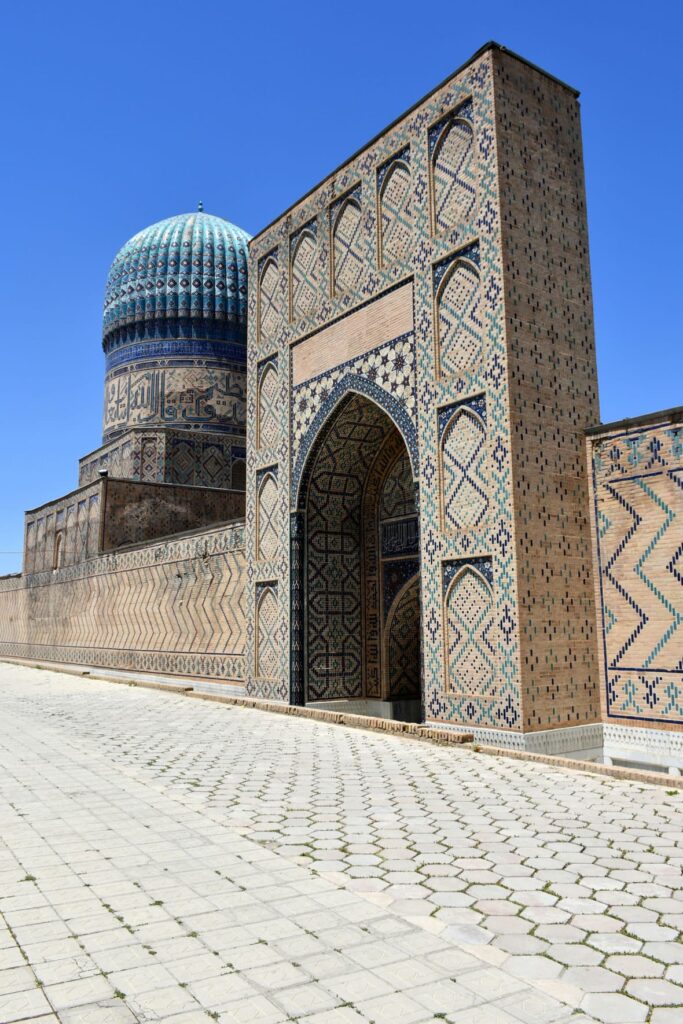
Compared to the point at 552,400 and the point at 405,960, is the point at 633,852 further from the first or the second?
the point at 552,400

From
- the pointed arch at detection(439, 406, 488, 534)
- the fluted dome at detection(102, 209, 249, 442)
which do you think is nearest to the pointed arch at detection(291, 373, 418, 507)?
the pointed arch at detection(439, 406, 488, 534)

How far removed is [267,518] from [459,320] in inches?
143

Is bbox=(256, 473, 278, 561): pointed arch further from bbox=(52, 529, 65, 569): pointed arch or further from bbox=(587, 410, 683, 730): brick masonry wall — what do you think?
bbox=(52, 529, 65, 569): pointed arch

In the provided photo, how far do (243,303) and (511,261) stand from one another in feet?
39.9

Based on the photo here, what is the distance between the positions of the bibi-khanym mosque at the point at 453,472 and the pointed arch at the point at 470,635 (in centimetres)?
2

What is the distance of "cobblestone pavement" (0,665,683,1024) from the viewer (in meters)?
1.73

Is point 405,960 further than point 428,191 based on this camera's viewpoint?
No

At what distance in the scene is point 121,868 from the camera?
2.70m

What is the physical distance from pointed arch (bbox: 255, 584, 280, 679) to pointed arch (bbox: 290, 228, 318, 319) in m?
3.04

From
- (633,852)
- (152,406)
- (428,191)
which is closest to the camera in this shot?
(633,852)

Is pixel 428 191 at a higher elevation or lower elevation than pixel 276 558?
higher

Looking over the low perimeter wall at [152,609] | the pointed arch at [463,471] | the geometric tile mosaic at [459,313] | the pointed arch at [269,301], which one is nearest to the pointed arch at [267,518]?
the low perimeter wall at [152,609]

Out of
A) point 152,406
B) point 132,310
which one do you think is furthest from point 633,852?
point 132,310

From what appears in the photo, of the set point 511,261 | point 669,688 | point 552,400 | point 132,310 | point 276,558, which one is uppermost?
point 132,310
